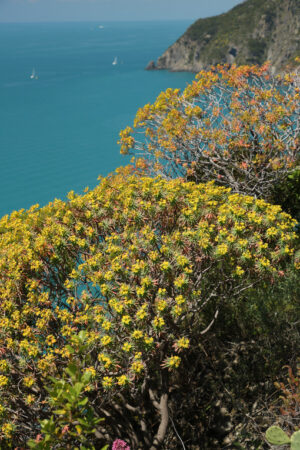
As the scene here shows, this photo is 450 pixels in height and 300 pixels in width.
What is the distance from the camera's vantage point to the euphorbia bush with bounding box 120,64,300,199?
363 inches

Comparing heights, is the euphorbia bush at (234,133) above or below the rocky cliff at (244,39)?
below

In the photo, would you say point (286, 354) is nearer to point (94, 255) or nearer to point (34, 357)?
point (94, 255)

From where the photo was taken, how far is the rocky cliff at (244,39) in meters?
103

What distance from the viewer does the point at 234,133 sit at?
9.77m

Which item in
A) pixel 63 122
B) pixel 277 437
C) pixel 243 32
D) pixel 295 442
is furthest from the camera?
pixel 243 32

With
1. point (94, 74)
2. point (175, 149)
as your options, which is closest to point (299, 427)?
point (175, 149)

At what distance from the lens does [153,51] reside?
154 meters

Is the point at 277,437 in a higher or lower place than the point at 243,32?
lower

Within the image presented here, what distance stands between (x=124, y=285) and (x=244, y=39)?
4674 inches

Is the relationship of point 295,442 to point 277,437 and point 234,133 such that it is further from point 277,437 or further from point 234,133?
point 234,133

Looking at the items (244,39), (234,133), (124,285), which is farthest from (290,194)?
(244,39)

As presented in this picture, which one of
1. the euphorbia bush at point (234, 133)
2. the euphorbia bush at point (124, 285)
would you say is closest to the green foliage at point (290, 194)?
the euphorbia bush at point (234, 133)

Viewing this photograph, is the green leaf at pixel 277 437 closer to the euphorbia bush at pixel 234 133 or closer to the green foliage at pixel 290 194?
the euphorbia bush at pixel 234 133

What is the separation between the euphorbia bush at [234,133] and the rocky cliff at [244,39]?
314 feet
